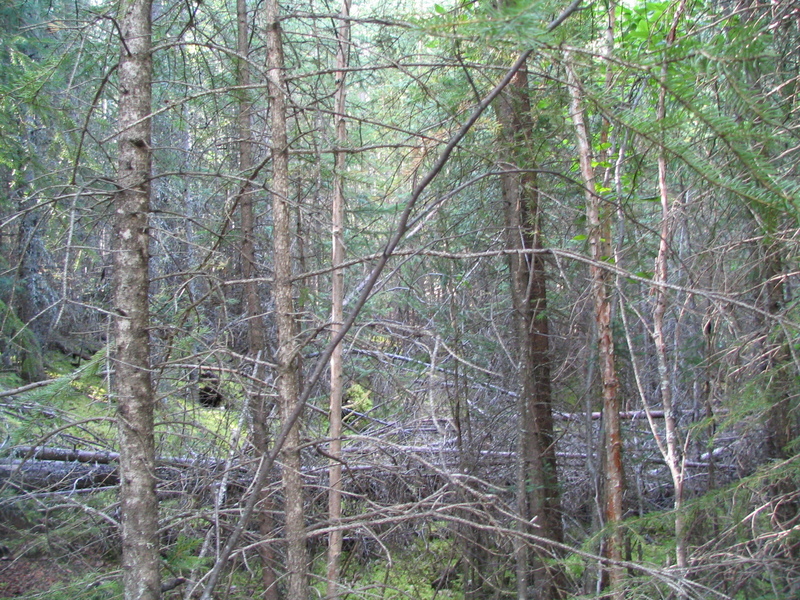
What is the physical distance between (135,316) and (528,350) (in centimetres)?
325

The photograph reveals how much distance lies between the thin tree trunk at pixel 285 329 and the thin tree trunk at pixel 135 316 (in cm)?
72

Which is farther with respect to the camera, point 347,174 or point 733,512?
point 733,512

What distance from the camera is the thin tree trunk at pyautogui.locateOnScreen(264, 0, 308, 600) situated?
313 cm

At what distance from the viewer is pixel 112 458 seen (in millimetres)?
6848

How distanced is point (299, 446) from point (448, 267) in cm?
317

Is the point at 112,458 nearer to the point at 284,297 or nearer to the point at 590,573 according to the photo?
the point at 284,297

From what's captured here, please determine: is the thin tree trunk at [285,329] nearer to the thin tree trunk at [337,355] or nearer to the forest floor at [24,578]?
the thin tree trunk at [337,355]

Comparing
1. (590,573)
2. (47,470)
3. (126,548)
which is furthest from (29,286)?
(590,573)

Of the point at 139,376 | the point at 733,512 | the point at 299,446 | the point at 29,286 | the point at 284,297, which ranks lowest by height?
the point at 733,512

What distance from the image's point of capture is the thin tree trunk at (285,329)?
10.3 ft

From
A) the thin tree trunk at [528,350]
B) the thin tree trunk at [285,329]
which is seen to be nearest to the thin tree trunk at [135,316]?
the thin tree trunk at [285,329]

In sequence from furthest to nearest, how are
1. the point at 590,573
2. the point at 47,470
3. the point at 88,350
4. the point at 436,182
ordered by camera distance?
the point at 88,350 → the point at 47,470 → the point at 436,182 → the point at 590,573

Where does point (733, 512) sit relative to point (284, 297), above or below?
below

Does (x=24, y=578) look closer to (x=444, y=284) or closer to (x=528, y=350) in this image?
(x=444, y=284)
